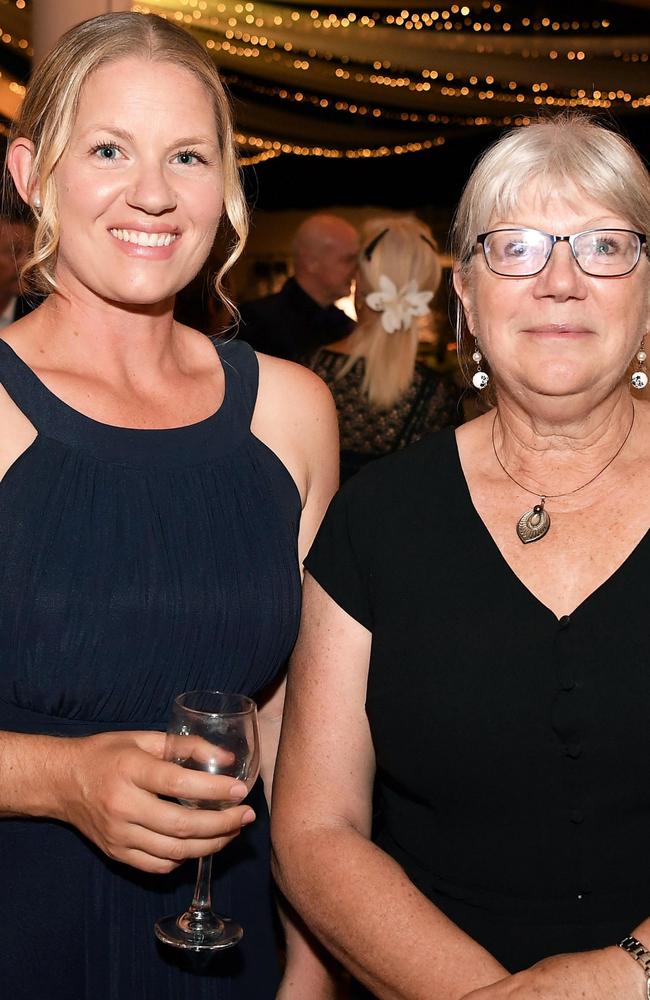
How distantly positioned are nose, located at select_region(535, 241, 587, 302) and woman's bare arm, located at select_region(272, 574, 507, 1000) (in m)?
0.58

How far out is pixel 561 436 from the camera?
1.94m

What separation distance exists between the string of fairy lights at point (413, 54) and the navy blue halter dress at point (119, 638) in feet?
17.2

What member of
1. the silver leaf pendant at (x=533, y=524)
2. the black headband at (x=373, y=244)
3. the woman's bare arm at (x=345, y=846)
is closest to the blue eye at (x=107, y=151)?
the woman's bare arm at (x=345, y=846)

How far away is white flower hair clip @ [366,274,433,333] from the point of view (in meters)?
4.71

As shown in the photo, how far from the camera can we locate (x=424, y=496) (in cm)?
198

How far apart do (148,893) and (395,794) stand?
41 centimetres

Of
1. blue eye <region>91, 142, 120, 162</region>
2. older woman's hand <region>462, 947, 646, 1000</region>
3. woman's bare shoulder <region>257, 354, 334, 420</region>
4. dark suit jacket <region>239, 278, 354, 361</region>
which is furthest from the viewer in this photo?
dark suit jacket <region>239, 278, 354, 361</region>

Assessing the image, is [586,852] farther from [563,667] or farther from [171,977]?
[171,977]

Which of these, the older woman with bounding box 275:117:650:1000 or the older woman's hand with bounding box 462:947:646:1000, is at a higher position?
the older woman with bounding box 275:117:650:1000

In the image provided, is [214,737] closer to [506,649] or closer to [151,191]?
[506,649]

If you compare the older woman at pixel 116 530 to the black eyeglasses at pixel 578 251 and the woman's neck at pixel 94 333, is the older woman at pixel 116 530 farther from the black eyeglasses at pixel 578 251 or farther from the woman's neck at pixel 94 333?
the black eyeglasses at pixel 578 251

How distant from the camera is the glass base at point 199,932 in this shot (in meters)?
1.73

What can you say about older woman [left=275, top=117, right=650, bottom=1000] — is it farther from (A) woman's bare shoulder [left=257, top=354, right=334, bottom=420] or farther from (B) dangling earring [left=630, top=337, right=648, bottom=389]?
(A) woman's bare shoulder [left=257, top=354, right=334, bottom=420]

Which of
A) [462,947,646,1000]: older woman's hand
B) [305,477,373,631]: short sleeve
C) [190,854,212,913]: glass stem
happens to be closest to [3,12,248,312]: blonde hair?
[305,477,373,631]: short sleeve
